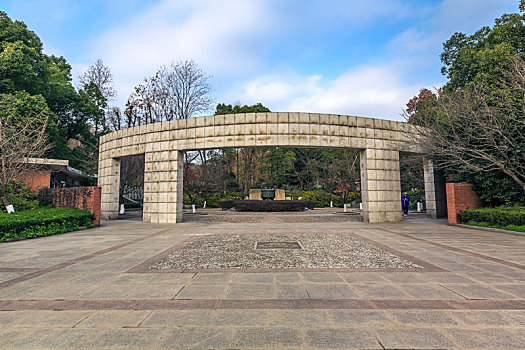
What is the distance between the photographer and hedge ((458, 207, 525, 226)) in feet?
33.1

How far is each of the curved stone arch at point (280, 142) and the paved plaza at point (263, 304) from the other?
7.62m

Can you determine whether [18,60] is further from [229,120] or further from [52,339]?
[52,339]

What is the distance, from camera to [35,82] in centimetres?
2141

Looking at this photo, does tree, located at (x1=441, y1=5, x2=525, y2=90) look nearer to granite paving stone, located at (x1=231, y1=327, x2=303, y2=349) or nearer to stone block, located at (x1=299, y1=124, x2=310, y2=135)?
stone block, located at (x1=299, y1=124, x2=310, y2=135)

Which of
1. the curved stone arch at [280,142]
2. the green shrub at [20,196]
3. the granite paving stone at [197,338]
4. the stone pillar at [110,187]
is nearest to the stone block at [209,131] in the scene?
the curved stone arch at [280,142]

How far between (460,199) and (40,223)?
721 inches

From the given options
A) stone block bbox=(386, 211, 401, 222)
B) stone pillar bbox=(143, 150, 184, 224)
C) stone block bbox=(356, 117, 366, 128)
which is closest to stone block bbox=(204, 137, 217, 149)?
stone pillar bbox=(143, 150, 184, 224)

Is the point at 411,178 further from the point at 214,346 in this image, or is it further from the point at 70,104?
the point at 70,104

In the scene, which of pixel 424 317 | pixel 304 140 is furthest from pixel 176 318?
pixel 304 140

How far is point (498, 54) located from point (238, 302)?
18.5 meters

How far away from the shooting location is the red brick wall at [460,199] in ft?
42.1

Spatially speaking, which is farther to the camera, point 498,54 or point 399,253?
point 498,54

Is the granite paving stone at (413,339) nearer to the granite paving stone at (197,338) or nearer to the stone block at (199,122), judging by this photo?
the granite paving stone at (197,338)

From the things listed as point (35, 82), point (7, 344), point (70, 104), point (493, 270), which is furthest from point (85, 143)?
point (493, 270)
